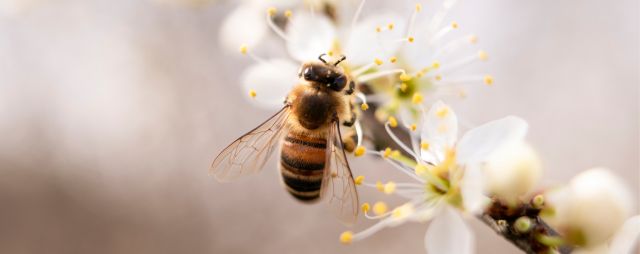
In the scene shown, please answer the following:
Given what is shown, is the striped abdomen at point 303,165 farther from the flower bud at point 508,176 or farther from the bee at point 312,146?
the flower bud at point 508,176

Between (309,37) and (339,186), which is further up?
(309,37)

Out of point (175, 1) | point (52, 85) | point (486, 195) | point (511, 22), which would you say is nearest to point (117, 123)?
point (52, 85)

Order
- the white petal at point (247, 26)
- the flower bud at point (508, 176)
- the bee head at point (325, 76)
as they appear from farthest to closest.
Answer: the white petal at point (247, 26)
the bee head at point (325, 76)
the flower bud at point (508, 176)

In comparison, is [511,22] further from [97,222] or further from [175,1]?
[97,222]

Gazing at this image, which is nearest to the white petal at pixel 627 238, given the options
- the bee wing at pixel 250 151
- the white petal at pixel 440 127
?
the white petal at pixel 440 127

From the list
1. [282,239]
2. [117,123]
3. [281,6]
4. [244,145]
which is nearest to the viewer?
[244,145]

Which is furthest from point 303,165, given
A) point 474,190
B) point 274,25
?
point 274,25

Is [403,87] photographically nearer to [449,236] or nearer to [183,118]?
[449,236]
